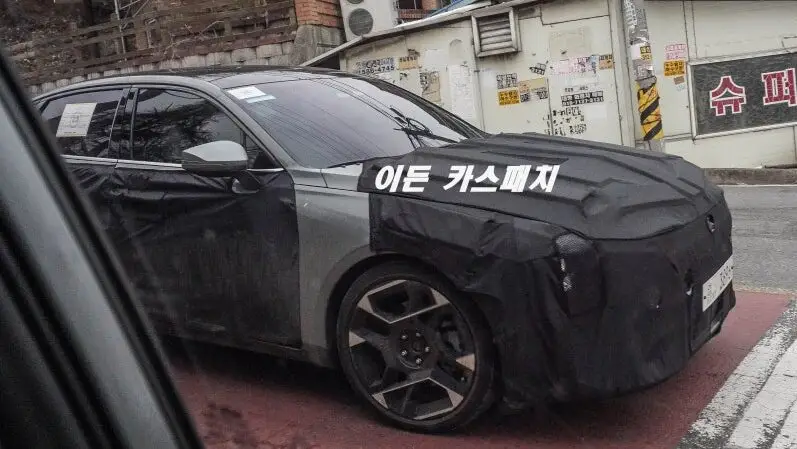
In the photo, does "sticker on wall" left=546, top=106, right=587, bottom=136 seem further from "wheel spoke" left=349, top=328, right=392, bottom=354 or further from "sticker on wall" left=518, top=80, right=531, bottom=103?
"wheel spoke" left=349, top=328, right=392, bottom=354

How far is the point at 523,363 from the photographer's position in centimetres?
299

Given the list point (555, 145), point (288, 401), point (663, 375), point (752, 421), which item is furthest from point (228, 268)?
point (752, 421)

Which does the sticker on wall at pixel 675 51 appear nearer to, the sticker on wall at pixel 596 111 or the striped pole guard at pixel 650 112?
the sticker on wall at pixel 596 111

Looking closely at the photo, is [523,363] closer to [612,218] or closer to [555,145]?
[612,218]

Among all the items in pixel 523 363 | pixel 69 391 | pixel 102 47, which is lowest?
pixel 523 363

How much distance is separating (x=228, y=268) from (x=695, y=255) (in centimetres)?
200

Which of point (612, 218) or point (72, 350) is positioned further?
point (612, 218)

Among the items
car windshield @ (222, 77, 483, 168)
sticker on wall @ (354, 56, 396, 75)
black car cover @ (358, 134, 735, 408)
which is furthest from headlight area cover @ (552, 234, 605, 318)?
sticker on wall @ (354, 56, 396, 75)

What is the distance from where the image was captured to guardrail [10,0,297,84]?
184cm

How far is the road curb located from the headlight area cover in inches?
382

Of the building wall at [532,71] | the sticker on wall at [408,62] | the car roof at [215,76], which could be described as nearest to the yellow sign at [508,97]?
the building wall at [532,71]

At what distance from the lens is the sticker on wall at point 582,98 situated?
12.2 meters

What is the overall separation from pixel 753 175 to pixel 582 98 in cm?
283

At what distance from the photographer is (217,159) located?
342 cm
